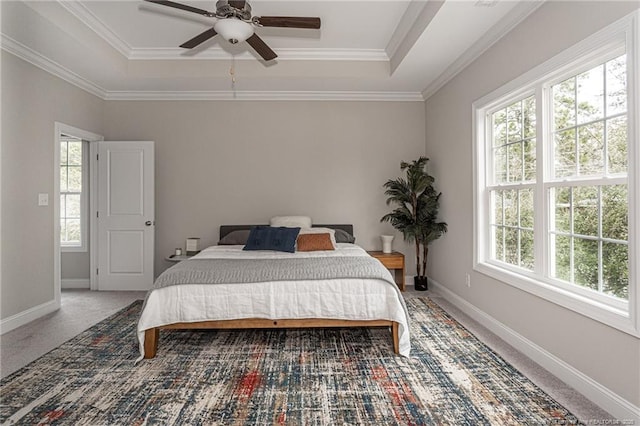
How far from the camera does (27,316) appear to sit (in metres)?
3.64

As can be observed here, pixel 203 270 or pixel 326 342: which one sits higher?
pixel 203 270

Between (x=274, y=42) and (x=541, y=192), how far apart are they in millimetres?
3144

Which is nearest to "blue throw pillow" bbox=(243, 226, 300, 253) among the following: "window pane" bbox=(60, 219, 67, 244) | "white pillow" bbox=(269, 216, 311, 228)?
"white pillow" bbox=(269, 216, 311, 228)

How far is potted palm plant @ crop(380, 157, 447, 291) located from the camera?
15.3 ft

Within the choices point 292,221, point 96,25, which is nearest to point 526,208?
point 292,221

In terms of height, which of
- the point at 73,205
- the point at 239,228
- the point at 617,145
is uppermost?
the point at 617,145

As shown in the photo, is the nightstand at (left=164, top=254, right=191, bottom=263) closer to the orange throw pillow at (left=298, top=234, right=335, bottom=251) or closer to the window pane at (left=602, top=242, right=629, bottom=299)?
the orange throw pillow at (left=298, top=234, right=335, bottom=251)

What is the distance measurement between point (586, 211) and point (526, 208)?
0.70m

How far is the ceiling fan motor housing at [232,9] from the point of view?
2518mm

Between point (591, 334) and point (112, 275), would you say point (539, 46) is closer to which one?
point (591, 334)

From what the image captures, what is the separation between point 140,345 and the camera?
275cm

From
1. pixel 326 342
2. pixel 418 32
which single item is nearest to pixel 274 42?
pixel 418 32

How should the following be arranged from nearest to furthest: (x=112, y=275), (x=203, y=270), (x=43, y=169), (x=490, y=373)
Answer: (x=490, y=373) < (x=203, y=270) < (x=43, y=169) < (x=112, y=275)

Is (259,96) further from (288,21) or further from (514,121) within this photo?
(514,121)
